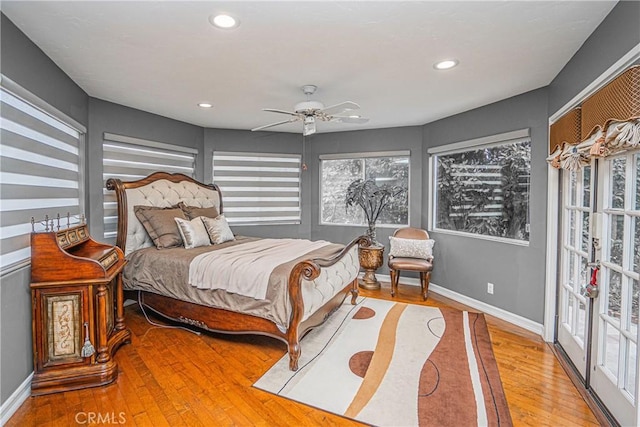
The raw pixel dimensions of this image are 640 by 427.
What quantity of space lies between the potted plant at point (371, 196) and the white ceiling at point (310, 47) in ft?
4.70

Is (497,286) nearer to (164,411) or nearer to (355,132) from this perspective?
(355,132)

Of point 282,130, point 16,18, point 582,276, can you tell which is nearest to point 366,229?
point 282,130

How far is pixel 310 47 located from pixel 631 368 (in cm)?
287

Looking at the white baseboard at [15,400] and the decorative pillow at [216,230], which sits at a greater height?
the decorative pillow at [216,230]

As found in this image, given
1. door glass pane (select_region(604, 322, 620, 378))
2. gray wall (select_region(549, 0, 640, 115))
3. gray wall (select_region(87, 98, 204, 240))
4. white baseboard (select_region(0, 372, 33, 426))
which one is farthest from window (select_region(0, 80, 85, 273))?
door glass pane (select_region(604, 322, 620, 378))

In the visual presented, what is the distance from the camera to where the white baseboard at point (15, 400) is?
6.56 ft

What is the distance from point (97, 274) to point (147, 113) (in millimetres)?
2645

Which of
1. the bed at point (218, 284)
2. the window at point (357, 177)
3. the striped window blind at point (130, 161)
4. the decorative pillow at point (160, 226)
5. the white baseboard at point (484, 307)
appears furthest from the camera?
the window at point (357, 177)

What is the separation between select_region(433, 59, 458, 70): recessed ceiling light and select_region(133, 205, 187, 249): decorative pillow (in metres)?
3.19

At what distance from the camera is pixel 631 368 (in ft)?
6.17

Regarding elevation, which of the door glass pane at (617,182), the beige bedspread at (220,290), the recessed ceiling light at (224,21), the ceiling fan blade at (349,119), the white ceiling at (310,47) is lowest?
the beige bedspread at (220,290)

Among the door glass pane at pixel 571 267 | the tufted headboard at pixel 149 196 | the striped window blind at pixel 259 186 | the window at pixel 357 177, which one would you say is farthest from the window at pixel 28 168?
the door glass pane at pixel 571 267

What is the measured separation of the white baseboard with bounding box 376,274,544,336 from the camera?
339 cm

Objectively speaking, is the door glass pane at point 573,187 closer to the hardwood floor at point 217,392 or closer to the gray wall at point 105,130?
the hardwood floor at point 217,392
